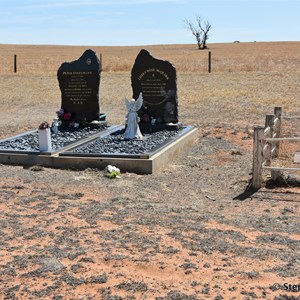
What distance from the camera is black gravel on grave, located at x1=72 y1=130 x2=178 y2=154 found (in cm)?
1033

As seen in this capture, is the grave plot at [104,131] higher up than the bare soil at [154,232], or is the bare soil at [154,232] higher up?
the grave plot at [104,131]

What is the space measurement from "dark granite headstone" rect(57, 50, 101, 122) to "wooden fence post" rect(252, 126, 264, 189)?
19.1 feet

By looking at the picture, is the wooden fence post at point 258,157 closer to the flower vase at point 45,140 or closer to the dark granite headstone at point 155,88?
the flower vase at point 45,140

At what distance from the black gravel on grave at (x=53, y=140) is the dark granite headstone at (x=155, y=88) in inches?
54.2

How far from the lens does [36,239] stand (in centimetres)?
582

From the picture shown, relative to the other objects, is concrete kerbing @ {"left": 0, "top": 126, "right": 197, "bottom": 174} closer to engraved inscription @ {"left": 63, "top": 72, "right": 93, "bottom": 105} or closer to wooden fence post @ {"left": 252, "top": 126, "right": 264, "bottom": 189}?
wooden fence post @ {"left": 252, "top": 126, "right": 264, "bottom": 189}

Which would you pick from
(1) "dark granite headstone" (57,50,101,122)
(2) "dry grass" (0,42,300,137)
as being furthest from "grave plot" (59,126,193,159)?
(2) "dry grass" (0,42,300,137)

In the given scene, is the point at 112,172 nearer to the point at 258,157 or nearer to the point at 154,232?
the point at 258,157

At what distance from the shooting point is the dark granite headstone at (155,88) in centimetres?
1273

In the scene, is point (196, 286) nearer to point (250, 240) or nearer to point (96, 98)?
point (250, 240)

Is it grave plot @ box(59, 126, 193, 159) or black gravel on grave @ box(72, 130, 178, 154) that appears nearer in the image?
grave plot @ box(59, 126, 193, 159)

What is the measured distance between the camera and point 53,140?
11781 mm

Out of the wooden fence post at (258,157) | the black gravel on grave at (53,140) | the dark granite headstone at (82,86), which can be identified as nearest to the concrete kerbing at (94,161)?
the black gravel on grave at (53,140)

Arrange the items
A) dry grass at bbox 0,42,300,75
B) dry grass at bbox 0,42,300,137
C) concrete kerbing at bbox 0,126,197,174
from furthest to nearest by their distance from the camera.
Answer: dry grass at bbox 0,42,300,75 → dry grass at bbox 0,42,300,137 → concrete kerbing at bbox 0,126,197,174
